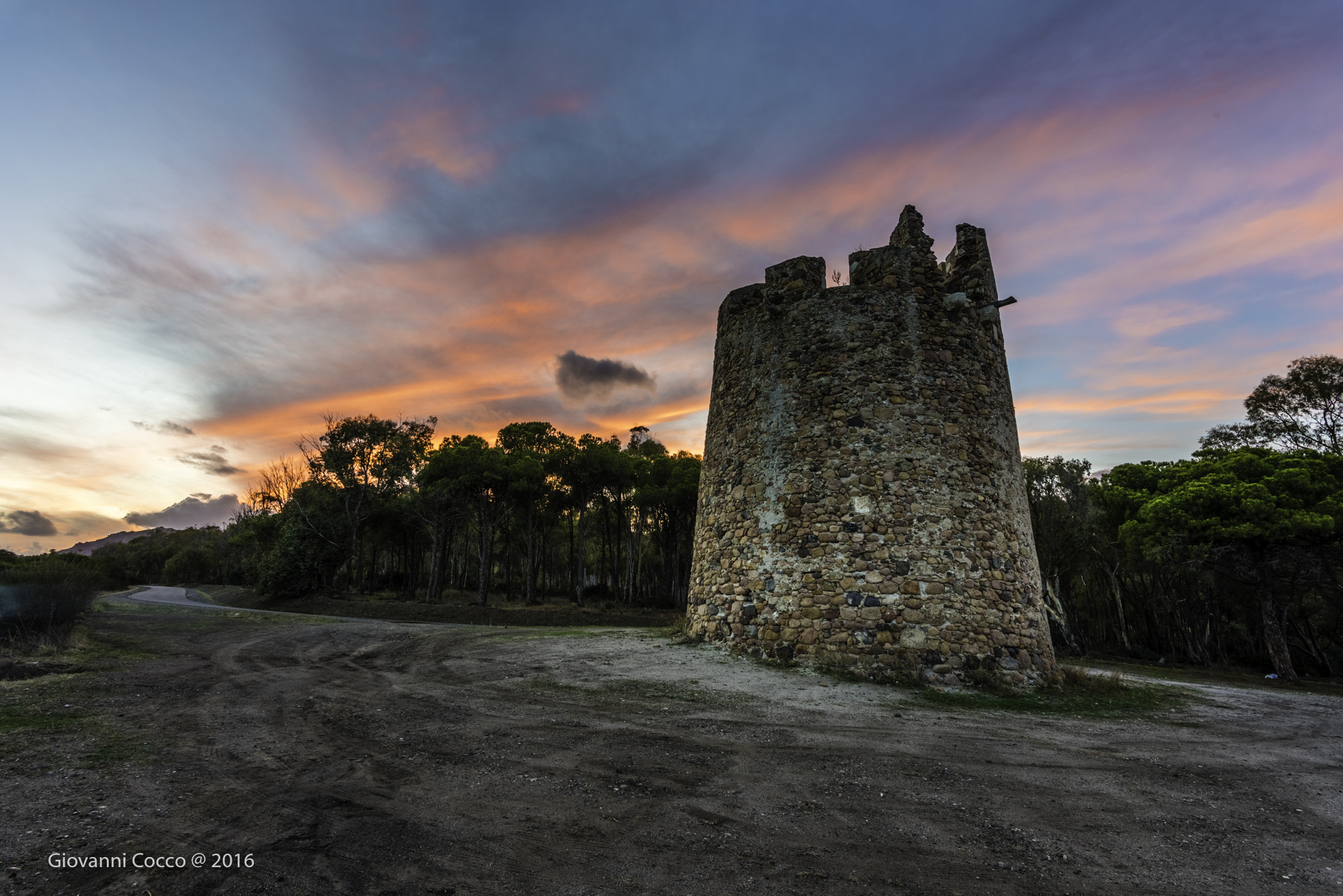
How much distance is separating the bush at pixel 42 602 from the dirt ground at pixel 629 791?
2725 mm

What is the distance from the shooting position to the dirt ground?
3.19 m

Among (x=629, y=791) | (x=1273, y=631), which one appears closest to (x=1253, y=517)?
(x=1273, y=631)

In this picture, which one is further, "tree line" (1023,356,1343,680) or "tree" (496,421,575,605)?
"tree" (496,421,575,605)

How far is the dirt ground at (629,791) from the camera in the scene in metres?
3.19

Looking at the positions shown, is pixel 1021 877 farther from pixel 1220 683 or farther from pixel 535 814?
pixel 1220 683

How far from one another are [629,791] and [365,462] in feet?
120

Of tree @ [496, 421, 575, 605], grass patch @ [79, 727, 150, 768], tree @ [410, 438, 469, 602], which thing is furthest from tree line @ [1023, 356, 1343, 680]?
tree @ [410, 438, 469, 602]

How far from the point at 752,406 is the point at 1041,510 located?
24851mm

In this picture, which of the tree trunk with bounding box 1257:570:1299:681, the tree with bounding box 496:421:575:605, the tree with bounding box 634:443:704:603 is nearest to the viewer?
the tree trunk with bounding box 1257:570:1299:681

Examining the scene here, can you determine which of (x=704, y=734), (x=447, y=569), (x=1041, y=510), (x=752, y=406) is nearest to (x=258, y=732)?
(x=704, y=734)

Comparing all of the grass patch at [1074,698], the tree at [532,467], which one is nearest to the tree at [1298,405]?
the grass patch at [1074,698]

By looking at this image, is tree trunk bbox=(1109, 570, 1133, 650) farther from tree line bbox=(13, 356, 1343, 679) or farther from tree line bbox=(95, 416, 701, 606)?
tree line bbox=(95, 416, 701, 606)

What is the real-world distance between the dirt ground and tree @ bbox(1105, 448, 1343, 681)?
13610 millimetres

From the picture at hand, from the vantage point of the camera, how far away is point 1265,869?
3.53m
